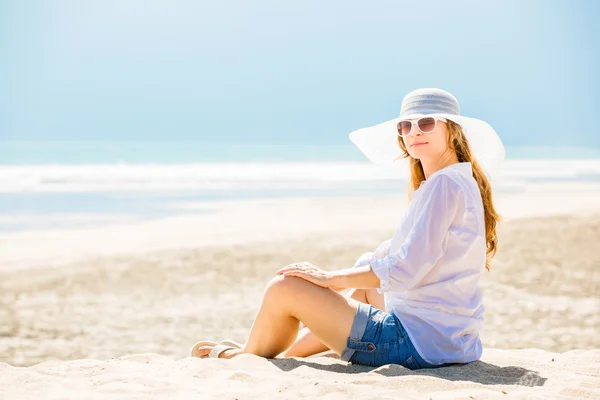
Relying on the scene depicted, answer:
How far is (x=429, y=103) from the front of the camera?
3395 millimetres

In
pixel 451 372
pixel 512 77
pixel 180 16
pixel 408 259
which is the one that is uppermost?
pixel 180 16

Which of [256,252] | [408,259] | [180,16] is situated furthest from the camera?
[180,16]

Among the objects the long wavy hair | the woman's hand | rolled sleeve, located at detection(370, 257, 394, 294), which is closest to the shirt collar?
the long wavy hair

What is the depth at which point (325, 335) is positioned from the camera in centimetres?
347

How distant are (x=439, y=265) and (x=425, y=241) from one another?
0.55 ft

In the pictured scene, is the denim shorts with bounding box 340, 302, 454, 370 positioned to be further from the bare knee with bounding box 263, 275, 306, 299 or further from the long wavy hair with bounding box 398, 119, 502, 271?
the long wavy hair with bounding box 398, 119, 502, 271

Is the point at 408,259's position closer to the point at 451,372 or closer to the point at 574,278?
the point at 451,372

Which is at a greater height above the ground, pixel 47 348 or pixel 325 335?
pixel 325 335

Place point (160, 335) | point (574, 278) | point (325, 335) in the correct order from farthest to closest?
point (574, 278) → point (160, 335) → point (325, 335)

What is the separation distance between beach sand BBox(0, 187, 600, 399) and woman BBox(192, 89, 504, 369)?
0.40 ft

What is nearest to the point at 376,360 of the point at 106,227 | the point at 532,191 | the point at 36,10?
the point at 106,227

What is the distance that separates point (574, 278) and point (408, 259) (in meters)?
5.24

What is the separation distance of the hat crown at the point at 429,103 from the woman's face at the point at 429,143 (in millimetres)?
80

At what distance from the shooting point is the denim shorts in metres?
3.41
